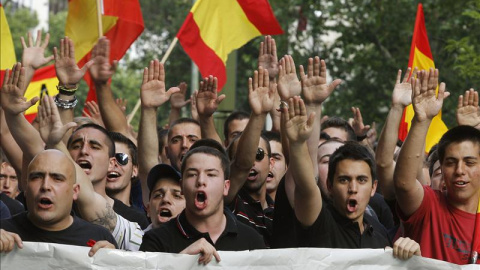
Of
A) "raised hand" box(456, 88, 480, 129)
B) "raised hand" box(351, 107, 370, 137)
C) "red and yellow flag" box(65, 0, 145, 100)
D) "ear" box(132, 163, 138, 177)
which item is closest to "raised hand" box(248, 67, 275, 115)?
"raised hand" box(456, 88, 480, 129)

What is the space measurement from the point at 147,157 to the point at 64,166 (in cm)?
190

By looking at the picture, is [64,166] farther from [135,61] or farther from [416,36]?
[135,61]

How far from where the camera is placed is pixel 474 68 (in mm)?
12406

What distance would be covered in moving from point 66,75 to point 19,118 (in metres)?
1.12

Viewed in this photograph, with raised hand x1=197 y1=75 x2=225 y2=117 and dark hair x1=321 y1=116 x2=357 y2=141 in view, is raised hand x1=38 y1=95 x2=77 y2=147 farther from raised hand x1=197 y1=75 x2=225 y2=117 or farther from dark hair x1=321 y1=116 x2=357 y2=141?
dark hair x1=321 y1=116 x2=357 y2=141

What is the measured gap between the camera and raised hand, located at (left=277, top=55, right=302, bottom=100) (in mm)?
7250

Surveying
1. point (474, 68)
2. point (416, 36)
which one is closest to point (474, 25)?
point (474, 68)

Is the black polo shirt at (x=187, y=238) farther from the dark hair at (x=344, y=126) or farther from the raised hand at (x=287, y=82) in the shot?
the dark hair at (x=344, y=126)

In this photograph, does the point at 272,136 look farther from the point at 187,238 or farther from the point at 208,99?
the point at 187,238

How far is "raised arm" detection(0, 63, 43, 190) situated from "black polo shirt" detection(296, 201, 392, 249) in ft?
5.79

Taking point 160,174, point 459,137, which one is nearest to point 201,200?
point 160,174

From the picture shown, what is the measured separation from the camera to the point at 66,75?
26.3 ft

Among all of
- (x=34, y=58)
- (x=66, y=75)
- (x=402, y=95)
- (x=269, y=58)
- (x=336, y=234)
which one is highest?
(x=269, y=58)

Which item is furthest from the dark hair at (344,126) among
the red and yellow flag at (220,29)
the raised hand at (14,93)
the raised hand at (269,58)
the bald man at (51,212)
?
the bald man at (51,212)
